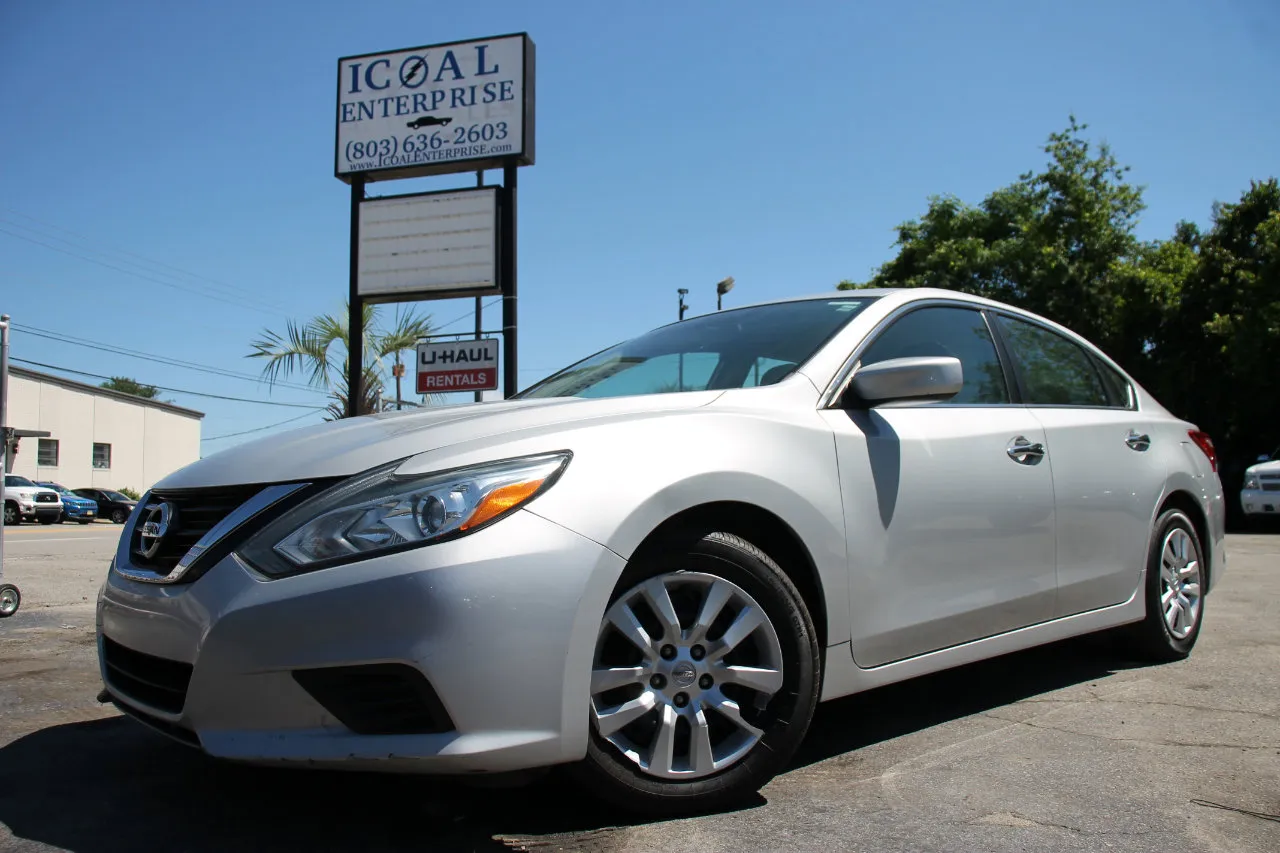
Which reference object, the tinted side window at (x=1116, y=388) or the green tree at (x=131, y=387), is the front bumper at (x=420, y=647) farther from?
the green tree at (x=131, y=387)

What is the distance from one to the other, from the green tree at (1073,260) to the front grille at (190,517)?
2542 centimetres

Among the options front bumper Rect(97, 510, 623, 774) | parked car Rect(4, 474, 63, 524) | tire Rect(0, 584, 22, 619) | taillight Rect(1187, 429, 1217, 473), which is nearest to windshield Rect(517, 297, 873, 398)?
front bumper Rect(97, 510, 623, 774)

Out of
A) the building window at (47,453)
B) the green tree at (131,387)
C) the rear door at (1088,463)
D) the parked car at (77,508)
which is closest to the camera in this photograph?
the rear door at (1088,463)

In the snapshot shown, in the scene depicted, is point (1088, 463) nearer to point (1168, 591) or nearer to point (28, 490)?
point (1168, 591)

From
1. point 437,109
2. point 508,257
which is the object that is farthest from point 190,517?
point 437,109

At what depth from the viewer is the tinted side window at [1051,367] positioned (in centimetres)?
393

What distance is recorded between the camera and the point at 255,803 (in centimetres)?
260

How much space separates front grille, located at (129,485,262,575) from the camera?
2424 millimetres

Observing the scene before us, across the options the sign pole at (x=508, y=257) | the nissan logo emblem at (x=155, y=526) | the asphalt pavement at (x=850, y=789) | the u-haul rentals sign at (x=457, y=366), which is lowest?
the asphalt pavement at (x=850, y=789)

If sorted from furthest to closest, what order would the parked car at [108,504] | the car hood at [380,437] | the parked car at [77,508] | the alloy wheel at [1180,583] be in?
the parked car at [108,504]
the parked car at [77,508]
the alloy wheel at [1180,583]
the car hood at [380,437]

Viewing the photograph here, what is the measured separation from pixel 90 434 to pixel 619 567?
4876 centimetres

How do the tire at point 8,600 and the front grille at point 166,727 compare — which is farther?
the tire at point 8,600

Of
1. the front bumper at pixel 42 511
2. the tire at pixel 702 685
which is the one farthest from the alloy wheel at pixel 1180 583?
the front bumper at pixel 42 511

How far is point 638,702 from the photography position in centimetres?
239
